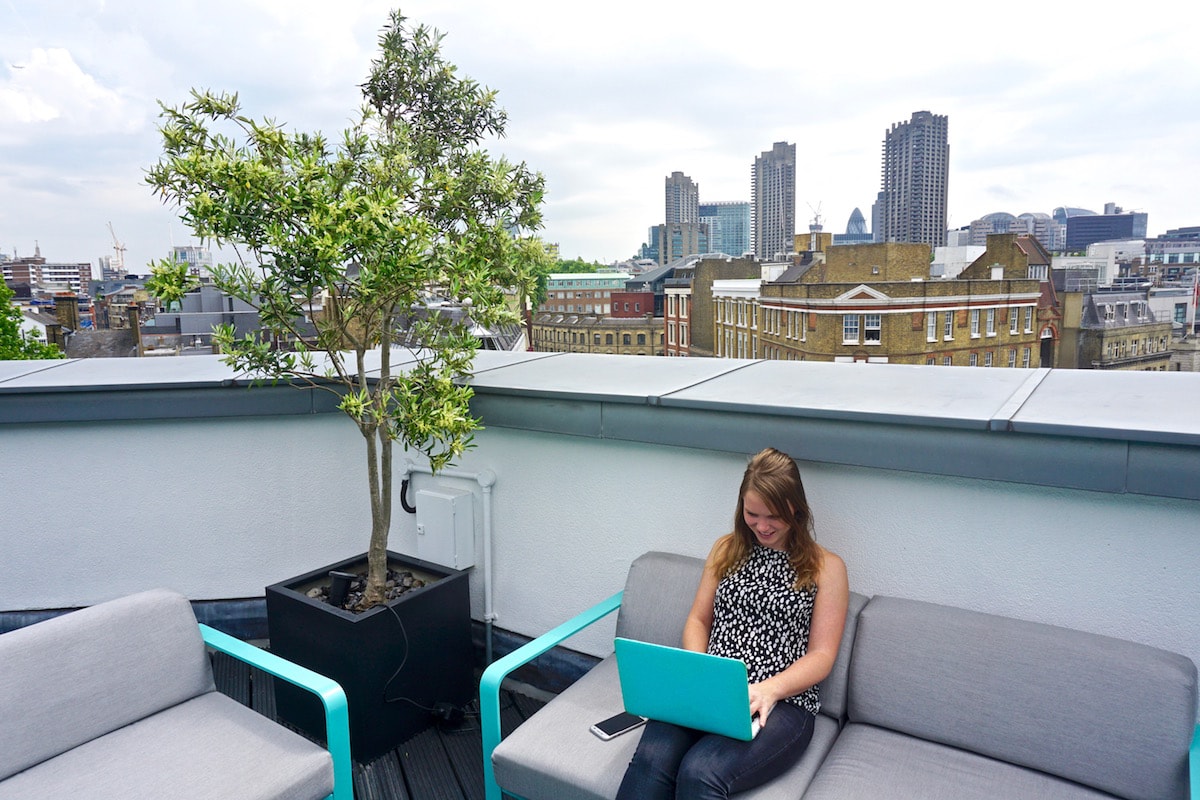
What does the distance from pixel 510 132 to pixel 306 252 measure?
1.37 m

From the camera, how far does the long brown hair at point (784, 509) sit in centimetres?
158

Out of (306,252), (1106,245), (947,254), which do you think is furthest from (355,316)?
(947,254)

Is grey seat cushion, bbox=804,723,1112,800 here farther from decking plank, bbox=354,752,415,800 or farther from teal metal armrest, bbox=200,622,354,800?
decking plank, bbox=354,752,415,800

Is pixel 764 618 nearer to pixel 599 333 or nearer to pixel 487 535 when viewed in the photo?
pixel 487 535

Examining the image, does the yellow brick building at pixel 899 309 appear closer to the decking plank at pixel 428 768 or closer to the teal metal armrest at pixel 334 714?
the decking plank at pixel 428 768

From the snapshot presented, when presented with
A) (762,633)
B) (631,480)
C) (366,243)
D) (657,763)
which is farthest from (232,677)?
(762,633)

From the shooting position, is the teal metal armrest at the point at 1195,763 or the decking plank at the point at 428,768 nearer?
the teal metal armrest at the point at 1195,763

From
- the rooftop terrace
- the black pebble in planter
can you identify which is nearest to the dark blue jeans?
the rooftop terrace

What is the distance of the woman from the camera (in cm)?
135

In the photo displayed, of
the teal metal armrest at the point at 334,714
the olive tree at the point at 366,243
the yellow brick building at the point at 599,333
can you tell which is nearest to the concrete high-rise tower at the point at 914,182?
the yellow brick building at the point at 599,333

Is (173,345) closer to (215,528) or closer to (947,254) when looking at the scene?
(215,528)

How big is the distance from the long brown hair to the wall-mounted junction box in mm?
1030

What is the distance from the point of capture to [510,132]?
290cm

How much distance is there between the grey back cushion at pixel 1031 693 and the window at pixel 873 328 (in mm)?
33279
